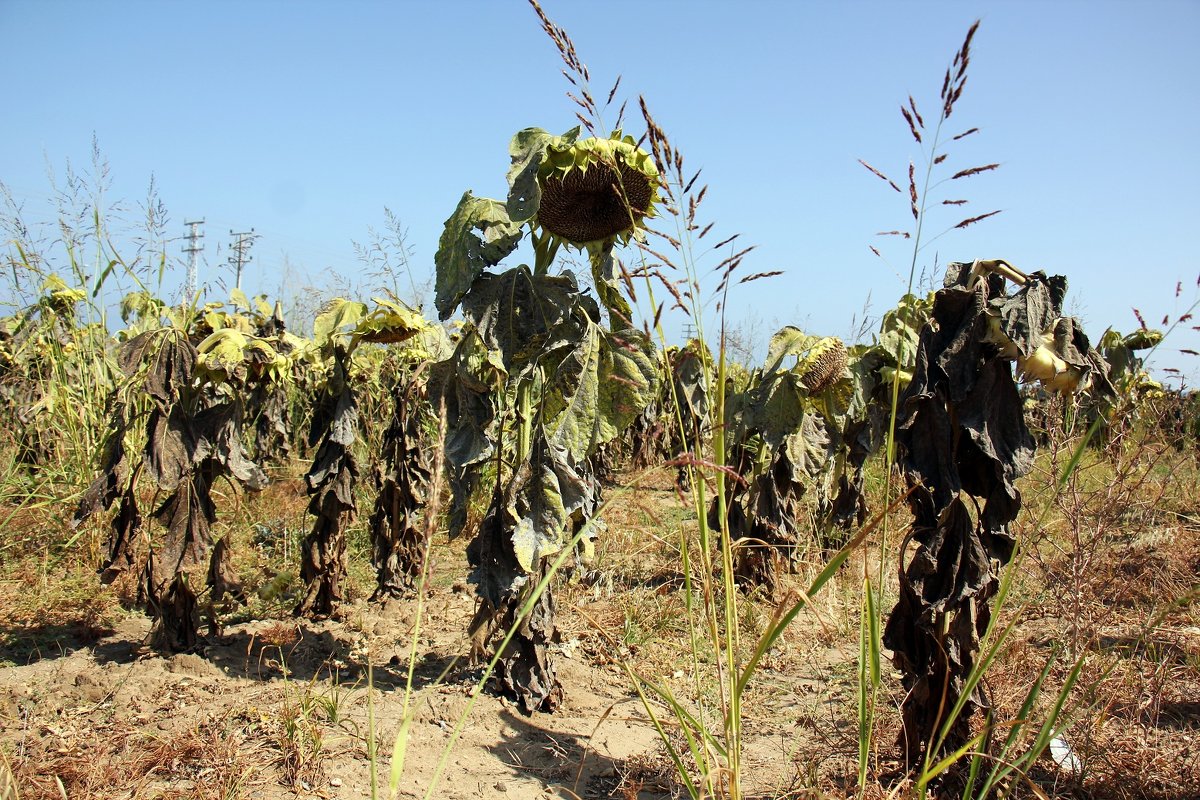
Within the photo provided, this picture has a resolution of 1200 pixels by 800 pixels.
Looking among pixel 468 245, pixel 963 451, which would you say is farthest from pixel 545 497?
pixel 963 451

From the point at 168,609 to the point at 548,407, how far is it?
163 cm

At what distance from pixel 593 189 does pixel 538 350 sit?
0.46m

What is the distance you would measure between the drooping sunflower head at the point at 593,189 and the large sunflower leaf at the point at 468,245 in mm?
123

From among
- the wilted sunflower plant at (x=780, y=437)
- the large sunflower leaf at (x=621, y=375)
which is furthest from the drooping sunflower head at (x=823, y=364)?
Result: the large sunflower leaf at (x=621, y=375)

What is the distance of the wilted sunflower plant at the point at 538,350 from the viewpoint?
2.10 m

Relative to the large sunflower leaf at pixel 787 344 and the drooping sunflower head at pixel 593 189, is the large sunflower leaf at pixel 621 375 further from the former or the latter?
the large sunflower leaf at pixel 787 344

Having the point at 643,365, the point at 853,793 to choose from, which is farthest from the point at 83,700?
the point at 853,793

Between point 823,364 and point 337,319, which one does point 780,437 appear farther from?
point 337,319

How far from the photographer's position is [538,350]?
226 cm

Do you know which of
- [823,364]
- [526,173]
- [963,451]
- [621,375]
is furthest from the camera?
[823,364]

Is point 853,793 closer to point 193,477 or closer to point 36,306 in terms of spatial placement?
point 193,477

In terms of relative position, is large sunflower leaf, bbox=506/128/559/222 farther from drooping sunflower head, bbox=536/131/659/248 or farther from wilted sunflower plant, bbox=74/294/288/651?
wilted sunflower plant, bbox=74/294/288/651

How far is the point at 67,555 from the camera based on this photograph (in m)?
3.88

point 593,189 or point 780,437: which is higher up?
point 593,189
